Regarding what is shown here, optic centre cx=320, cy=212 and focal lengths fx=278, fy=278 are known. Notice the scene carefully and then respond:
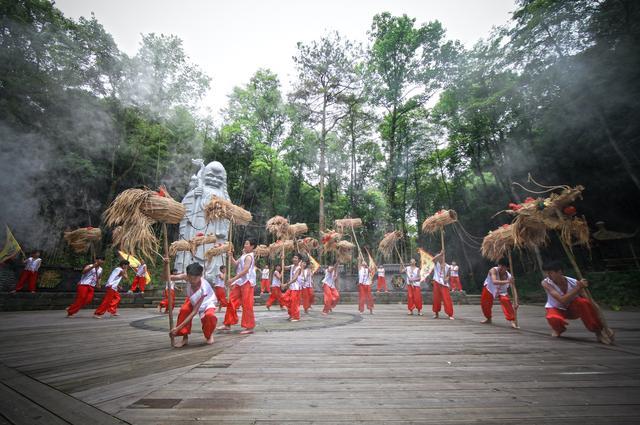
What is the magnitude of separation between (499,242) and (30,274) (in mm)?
14494

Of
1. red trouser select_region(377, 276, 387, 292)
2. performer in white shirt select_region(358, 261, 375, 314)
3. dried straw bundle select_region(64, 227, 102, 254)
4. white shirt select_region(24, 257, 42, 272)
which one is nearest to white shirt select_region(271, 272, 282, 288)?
performer in white shirt select_region(358, 261, 375, 314)

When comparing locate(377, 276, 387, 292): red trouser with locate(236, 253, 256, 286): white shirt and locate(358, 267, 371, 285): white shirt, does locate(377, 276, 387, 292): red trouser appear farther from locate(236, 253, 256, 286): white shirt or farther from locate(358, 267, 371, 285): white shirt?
locate(236, 253, 256, 286): white shirt

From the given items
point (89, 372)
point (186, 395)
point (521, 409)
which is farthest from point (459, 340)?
point (89, 372)

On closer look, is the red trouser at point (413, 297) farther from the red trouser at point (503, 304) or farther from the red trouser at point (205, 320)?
the red trouser at point (205, 320)

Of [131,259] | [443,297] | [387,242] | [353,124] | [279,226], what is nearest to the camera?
[443,297]

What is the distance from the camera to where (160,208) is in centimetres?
396

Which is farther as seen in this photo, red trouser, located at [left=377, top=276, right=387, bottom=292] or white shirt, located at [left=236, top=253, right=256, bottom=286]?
red trouser, located at [left=377, top=276, right=387, bottom=292]

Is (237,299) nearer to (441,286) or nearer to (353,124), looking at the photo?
(441,286)

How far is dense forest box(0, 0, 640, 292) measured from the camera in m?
12.2

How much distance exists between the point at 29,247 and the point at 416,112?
82.0 ft

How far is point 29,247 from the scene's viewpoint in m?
14.0

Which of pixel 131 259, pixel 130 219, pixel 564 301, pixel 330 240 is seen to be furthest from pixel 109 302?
pixel 564 301

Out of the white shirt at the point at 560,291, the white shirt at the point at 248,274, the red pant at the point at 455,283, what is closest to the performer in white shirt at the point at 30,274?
the white shirt at the point at 248,274

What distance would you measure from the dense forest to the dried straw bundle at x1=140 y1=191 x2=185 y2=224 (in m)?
14.5
